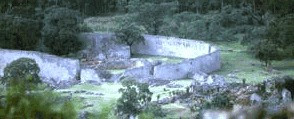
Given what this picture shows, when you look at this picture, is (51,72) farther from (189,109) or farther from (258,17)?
(258,17)

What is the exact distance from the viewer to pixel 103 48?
38.0 metres

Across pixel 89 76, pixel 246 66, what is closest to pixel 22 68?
pixel 89 76

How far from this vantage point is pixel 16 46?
37.2 m

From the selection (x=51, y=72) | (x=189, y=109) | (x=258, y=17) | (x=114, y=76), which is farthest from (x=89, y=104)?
(x=258, y=17)

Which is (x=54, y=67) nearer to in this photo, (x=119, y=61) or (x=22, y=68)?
(x=22, y=68)

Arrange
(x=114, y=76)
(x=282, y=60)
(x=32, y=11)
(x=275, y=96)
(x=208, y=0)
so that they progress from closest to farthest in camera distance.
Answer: (x=275, y=96), (x=114, y=76), (x=282, y=60), (x=32, y=11), (x=208, y=0)

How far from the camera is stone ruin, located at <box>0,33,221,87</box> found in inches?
1248

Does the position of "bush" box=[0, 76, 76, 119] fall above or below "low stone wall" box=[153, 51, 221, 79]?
above

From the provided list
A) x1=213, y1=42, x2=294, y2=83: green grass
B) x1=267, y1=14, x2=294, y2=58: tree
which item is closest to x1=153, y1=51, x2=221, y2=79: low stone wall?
x1=213, y1=42, x2=294, y2=83: green grass

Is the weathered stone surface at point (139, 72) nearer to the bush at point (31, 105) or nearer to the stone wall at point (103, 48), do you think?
the stone wall at point (103, 48)

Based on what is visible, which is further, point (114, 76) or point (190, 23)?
point (190, 23)

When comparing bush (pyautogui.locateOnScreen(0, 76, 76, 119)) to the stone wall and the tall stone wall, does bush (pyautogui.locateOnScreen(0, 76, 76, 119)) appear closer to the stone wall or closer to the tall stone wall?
the tall stone wall

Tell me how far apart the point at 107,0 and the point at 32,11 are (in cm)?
1577

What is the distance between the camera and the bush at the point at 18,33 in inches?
1430
